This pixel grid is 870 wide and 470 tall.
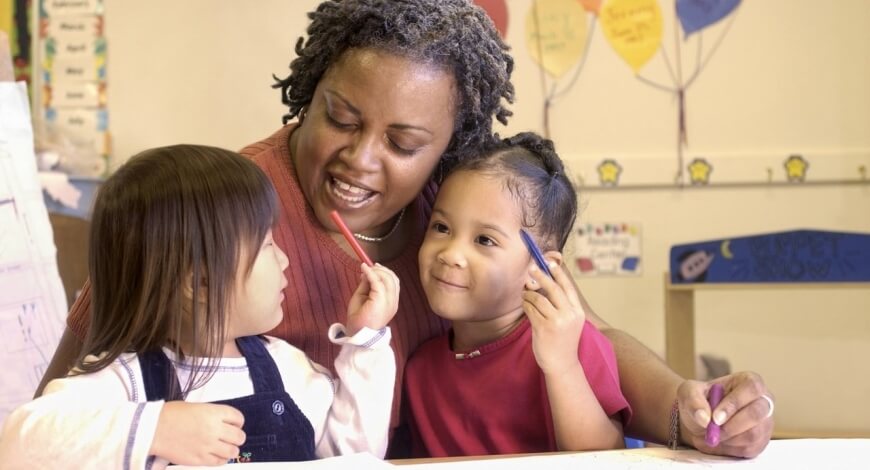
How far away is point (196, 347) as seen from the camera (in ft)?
3.35

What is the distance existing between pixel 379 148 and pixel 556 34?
1.82 meters

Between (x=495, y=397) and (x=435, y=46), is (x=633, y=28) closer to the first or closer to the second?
(x=435, y=46)


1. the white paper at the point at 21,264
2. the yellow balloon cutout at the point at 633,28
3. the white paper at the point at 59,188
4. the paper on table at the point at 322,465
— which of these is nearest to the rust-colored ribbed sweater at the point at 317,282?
the paper on table at the point at 322,465

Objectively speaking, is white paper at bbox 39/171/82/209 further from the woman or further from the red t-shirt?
the red t-shirt

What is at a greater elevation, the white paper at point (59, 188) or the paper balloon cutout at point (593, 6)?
the paper balloon cutout at point (593, 6)

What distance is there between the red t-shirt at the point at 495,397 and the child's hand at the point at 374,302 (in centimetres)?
20

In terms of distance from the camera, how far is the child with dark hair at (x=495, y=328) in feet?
3.90

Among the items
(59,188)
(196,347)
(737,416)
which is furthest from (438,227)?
(59,188)

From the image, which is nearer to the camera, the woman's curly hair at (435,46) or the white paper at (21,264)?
the woman's curly hair at (435,46)

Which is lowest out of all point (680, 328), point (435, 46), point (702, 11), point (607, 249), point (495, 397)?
point (680, 328)

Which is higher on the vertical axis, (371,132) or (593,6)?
(593,6)

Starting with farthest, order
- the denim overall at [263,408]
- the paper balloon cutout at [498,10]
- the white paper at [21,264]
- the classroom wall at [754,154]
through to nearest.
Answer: the paper balloon cutout at [498,10] → the classroom wall at [754,154] → the white paper at [21,264] → the denim overall at [263,408]

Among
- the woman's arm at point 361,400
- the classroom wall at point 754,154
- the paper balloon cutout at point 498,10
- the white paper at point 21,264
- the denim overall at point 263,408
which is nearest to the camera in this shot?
the denim overall at point 263,408

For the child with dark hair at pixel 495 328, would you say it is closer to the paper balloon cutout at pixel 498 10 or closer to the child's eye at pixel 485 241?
the child's eye at pixel 485 241
